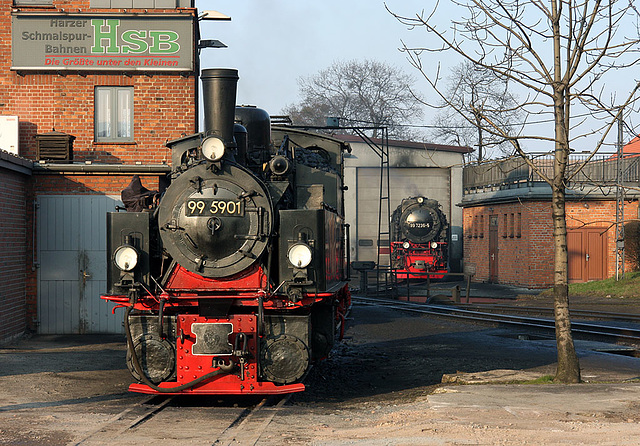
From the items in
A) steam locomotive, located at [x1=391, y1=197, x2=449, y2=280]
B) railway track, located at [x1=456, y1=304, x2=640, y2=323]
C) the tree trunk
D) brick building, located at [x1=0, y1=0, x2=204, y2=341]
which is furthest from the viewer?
steam locomotive, located at [x1=391, y1=197, x2=449, y2=280]

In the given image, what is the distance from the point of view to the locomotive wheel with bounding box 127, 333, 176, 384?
780 centimetres

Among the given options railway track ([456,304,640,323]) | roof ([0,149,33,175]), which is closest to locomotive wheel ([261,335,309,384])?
roof ([0,149,33,175])

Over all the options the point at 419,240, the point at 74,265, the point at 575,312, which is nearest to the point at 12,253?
the point at 74,265

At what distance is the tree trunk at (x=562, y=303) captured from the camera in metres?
8.18

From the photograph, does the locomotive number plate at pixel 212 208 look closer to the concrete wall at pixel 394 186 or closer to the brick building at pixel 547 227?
the brick building at pixel 547 227

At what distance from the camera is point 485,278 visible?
31594 millimetres

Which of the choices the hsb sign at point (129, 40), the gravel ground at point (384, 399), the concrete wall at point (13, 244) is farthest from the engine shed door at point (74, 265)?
the hsb sign at point (129, 40)

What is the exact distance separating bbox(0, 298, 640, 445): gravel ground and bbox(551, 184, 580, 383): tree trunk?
0.28 m

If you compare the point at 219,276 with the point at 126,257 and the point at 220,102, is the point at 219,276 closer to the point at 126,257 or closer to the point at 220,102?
the point at 126,257

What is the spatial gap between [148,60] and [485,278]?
67.4 feet

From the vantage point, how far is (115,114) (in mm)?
14820

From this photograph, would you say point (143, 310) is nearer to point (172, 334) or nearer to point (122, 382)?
point (172, 334)

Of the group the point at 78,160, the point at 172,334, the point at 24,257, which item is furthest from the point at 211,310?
the point at 78,160

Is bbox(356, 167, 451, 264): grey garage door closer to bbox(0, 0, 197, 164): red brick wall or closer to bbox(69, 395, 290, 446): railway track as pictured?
bbox(0, 0, 197, 164): red brick wall
